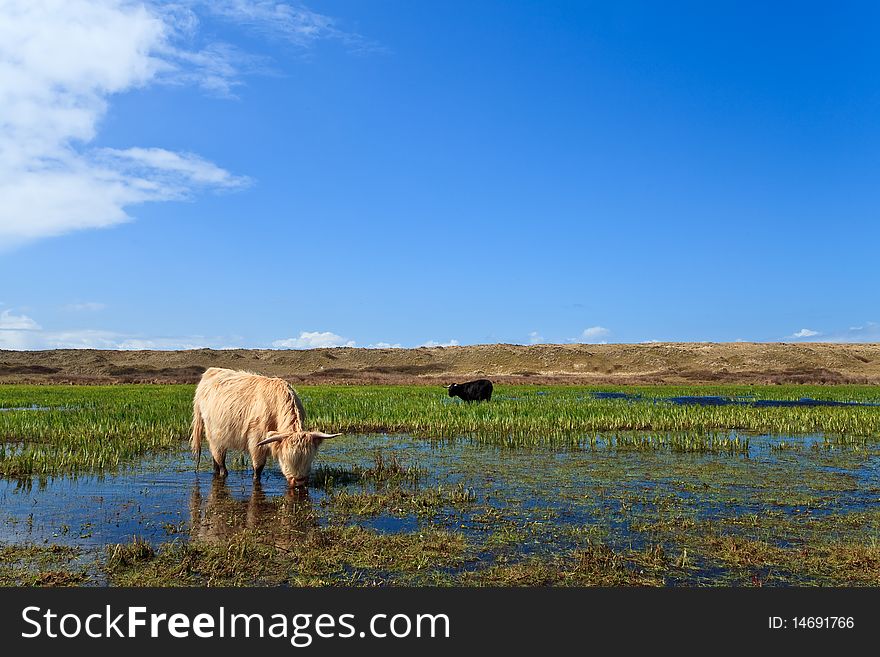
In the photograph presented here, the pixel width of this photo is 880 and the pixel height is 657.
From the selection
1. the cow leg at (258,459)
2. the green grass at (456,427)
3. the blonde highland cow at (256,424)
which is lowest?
the green grass at (456,427)

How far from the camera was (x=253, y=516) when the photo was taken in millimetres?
8695

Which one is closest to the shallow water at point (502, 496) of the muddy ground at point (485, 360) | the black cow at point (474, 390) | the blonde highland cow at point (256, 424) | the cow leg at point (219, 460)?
the cow leg at point (219, 460)

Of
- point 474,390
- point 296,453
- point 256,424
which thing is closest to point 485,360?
point 474,390

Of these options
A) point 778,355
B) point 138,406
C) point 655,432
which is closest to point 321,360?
point 778,355

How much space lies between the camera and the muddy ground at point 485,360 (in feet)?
319

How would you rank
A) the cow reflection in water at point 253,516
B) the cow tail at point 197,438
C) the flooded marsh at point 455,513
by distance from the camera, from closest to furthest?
the flooded marsh at point 455,513 → the cow reflection in water at point 253,516 → the cow tail at point 197,438

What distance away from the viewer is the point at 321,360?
11625 cm

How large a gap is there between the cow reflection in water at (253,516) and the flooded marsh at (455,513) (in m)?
0.04

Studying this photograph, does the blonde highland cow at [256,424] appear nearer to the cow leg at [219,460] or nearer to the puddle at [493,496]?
the cow leg at [219,460]

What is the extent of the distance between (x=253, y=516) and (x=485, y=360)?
10087 centimetres

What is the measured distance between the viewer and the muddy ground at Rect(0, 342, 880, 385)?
97.2 meters

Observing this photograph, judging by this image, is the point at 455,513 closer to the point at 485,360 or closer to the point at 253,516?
the point at 253,516

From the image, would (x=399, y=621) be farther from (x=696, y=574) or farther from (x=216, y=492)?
(x=216, y=492)

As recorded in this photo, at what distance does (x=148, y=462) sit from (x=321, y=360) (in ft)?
342
